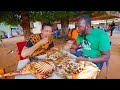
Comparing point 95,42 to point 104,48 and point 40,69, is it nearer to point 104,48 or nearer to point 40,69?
point 104,48

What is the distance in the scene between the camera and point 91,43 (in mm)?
3498

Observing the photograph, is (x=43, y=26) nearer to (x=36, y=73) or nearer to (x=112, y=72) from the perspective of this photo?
(x=36, y=73)

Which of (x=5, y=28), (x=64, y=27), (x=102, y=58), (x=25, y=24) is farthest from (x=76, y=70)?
(x=5, y=28)

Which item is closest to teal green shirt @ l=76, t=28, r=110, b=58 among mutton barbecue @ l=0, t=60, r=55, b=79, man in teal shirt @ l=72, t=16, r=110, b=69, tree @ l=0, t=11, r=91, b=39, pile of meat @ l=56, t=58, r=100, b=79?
man in teal shirt @ l=72, t=16, r=110, b=69

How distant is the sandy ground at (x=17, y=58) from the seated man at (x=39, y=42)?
0.36ft

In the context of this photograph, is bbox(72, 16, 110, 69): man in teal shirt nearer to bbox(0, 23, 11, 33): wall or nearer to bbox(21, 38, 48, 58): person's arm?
bbox(21, 38, 48, 58): person's arm

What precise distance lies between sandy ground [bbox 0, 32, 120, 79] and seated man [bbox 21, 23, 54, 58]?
0.11 meters

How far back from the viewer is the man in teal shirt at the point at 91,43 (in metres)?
3.46

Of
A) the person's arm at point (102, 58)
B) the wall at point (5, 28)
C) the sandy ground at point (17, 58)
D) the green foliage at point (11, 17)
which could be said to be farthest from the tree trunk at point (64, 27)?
the wall at point (5, 28)

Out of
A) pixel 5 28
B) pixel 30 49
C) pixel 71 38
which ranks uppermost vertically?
pixel 5 28

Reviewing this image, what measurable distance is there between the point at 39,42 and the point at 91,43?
0.74m

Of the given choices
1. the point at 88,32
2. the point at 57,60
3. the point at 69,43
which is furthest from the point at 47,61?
the point at 88,32

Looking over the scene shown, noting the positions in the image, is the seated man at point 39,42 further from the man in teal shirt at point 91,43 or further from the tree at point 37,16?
the man in teal shirt at point 91,43

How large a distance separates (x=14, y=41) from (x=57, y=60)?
2.20 feet
